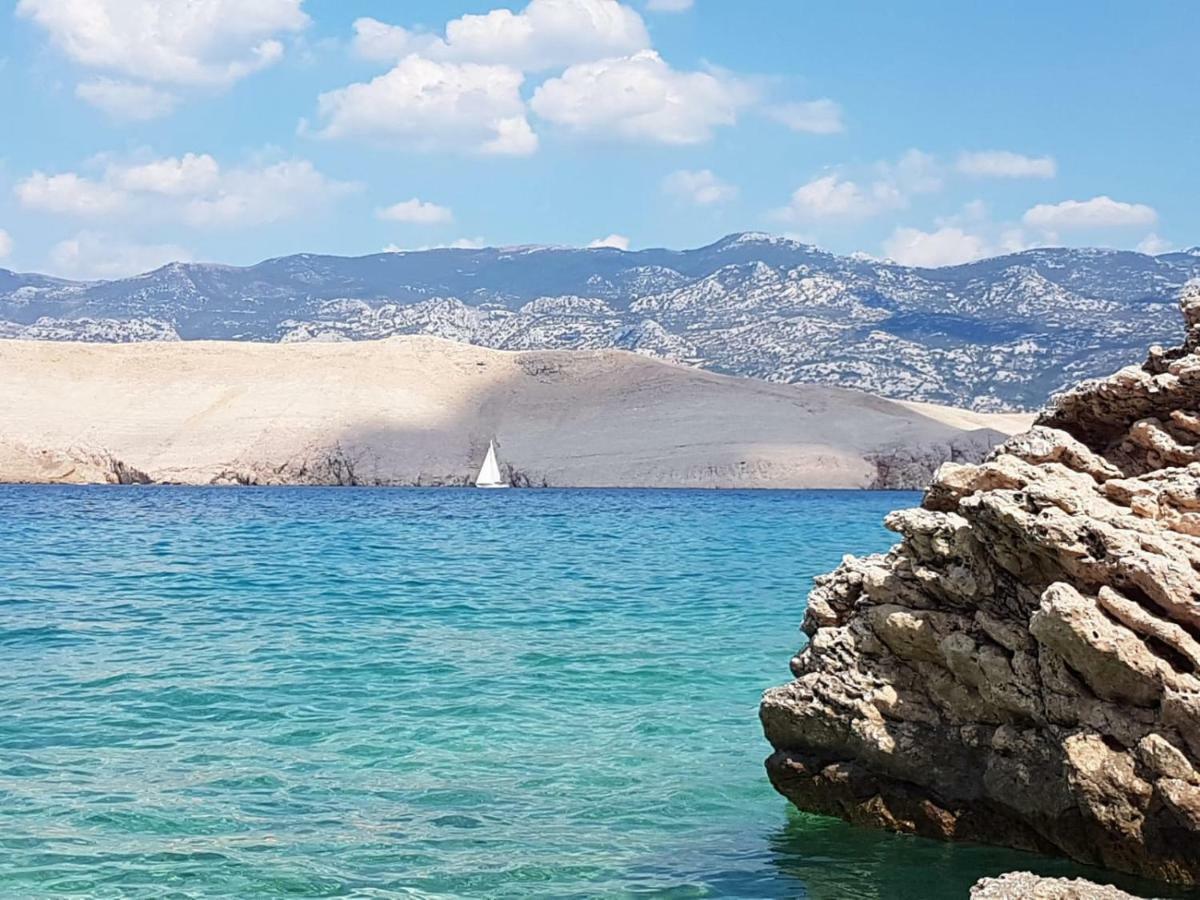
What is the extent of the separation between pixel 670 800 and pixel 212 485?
7507 centimetres

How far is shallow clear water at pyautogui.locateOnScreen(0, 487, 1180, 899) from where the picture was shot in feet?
26.9

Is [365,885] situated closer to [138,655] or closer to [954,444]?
[138,655]

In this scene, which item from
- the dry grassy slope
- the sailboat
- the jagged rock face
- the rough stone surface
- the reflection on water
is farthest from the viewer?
the dry grassy slope

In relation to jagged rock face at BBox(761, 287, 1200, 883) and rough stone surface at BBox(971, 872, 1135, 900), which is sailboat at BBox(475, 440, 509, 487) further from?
rough stone surface at BBox(971, 872, 1135, 900)

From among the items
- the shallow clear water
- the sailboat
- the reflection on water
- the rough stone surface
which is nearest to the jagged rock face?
the reflection on water

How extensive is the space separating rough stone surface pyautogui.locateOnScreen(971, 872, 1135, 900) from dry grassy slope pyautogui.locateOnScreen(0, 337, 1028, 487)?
7887cm

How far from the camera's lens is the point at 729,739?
11.8 m

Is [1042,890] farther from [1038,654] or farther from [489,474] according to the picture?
[489,474]

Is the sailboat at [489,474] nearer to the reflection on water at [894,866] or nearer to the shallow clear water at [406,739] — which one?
the shallow clear water at [406,739]

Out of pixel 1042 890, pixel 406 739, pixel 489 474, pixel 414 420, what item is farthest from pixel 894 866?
pixel 414 420

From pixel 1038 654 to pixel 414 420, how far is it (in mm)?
88613

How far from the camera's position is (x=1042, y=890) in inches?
233

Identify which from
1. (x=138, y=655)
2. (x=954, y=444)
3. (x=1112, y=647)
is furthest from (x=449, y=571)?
(x=954, y=444)

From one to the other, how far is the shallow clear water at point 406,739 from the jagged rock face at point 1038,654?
0.39m
